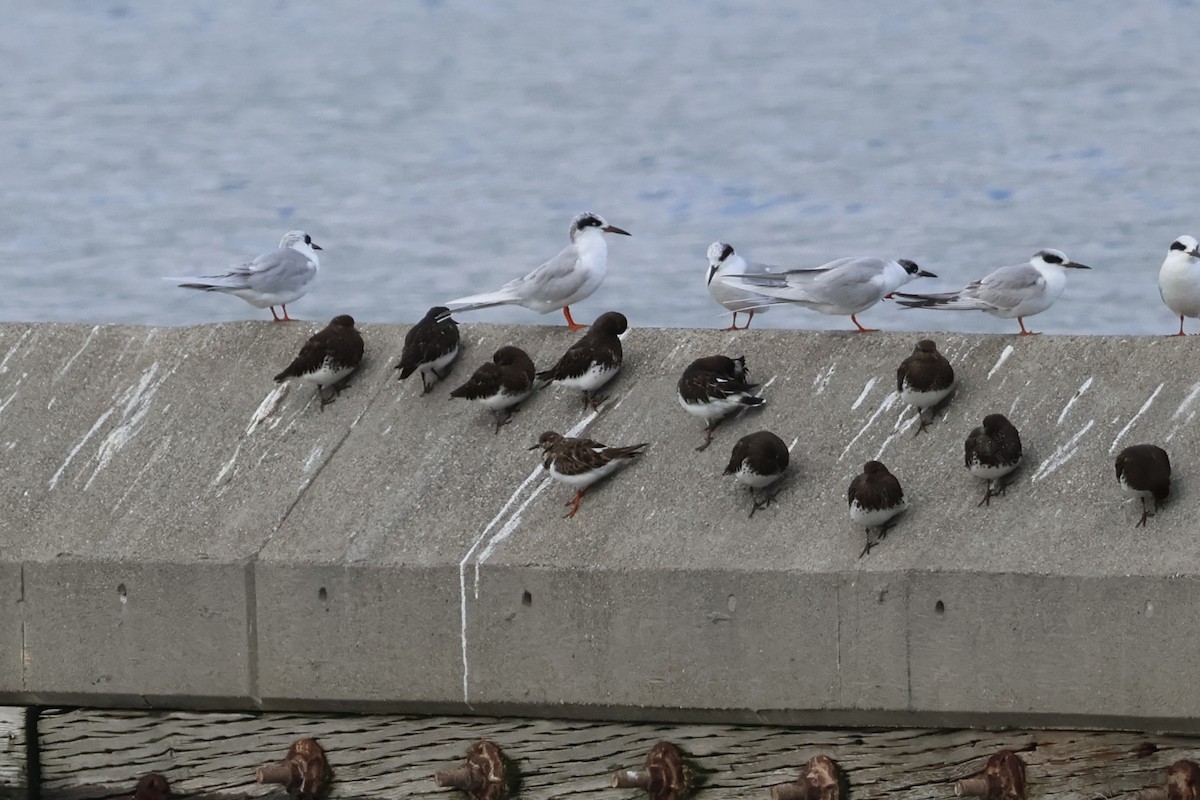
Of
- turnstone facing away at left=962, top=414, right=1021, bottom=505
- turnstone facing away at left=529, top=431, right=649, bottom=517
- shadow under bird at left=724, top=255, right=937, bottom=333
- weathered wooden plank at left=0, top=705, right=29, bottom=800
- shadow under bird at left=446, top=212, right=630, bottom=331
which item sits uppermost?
shadow under bird at left=446, top=212, right=630, bottom=331

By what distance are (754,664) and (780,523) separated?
0.49 metres

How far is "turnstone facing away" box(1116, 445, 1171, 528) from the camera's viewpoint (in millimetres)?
5832

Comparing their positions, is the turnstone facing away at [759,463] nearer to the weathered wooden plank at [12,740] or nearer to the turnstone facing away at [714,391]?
the turnstone facing away at [714,391]

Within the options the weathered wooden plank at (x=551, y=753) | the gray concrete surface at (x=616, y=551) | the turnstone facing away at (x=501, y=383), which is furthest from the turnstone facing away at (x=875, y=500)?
the turnstone facing away at (x=501, y=383)

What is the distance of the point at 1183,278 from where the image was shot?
7680 millimetres

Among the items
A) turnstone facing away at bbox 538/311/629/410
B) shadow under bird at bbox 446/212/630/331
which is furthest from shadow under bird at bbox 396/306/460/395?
shadow under bird at bbox 446/212/630/331

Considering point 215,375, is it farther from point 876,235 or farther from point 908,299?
point 876,235

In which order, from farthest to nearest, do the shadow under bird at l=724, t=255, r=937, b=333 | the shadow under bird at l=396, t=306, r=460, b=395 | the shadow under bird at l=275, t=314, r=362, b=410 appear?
the shadow under bird at l=724, t=255, r=937, b=333
the shadow under bird at l=275, t=314, r=362, b=410
the shadow under bird at l=396, t=306, r=460, b=395

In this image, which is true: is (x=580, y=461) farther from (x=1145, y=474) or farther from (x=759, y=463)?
(x=1145, y=474)

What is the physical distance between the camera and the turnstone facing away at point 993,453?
6.11 metres

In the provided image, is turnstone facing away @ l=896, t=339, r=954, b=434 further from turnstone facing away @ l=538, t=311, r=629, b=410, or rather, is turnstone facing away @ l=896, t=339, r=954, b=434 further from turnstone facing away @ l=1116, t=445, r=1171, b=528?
turnstone facing away @ l=538, t=311, r=629, b=410

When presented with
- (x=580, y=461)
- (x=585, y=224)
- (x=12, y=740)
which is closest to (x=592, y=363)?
(x=580, y=461)

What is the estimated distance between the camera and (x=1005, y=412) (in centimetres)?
656

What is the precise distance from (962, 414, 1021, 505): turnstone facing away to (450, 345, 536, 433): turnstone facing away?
1.64m
